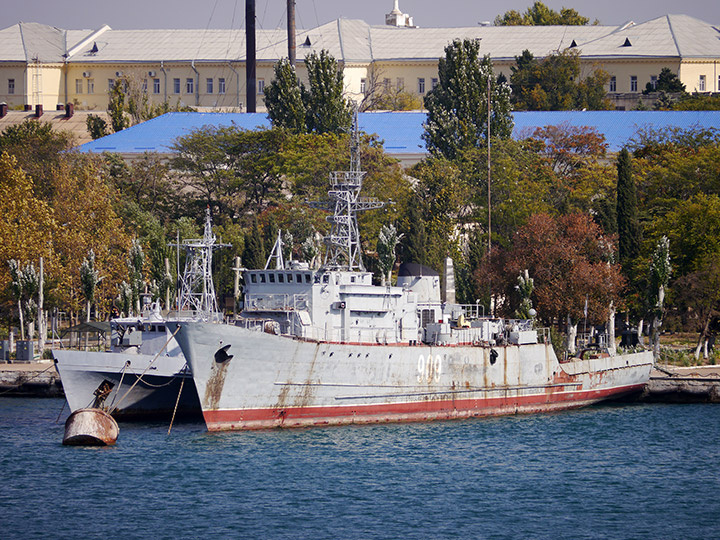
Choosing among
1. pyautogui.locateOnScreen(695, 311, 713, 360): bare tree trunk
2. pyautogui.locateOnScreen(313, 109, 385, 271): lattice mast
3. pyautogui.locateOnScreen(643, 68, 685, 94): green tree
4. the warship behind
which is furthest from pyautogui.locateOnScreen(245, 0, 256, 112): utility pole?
the warship behind

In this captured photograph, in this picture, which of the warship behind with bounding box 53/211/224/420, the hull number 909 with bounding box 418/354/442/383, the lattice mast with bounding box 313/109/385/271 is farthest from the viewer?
the lattice mast with bounding box 313/109/385/271

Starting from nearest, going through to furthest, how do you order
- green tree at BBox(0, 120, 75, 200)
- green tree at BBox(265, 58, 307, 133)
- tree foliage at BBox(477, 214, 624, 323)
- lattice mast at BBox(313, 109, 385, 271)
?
lattice mast at BBox(313, 109, 385, 271), tree foliage at BBox(477, 214, 624, 323), green tree at BBox(0, 120, 75, 200), green tree at BBox(265, 58, 307, 133)

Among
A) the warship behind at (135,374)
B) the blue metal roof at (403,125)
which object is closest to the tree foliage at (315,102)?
the blue metal roof at (403,125)

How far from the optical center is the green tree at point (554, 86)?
121 meters

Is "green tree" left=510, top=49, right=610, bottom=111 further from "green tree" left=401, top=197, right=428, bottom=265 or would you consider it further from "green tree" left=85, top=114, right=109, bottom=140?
"green tree" left=401, top=197, right=428, bottom=265

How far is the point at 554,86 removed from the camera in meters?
123

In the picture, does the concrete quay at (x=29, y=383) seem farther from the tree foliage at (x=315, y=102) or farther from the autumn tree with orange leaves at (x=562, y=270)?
the tree foliage at (x=315, y=102)

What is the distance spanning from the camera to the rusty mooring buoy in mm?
40125

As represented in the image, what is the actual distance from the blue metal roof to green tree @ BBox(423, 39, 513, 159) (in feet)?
25.4

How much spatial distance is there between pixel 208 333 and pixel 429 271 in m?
15.1

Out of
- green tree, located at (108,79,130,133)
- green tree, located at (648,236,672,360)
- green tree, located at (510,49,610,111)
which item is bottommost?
green tree, located at (648,236,672,360)

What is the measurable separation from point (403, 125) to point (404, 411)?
200ft

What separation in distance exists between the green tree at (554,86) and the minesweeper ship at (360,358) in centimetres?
7020

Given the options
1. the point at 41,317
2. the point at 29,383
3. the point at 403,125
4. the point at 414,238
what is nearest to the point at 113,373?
the point at 29,383
